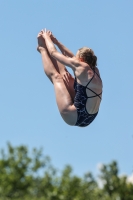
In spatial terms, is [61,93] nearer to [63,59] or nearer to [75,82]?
[75,82]

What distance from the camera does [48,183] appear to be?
3781cm

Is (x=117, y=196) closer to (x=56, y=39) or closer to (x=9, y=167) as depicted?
(x=9, y=167)

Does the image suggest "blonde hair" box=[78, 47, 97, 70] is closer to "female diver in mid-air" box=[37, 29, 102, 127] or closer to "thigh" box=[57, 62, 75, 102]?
"female diver in mid-air" box=[37, 29, 102, 127]

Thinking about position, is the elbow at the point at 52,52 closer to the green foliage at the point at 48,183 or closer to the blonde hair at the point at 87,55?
the blonde hair at the point at 87,55

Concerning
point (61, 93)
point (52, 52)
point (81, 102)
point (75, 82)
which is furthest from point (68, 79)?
point (52, 52)

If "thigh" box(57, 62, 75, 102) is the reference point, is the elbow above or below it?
above

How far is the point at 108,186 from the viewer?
3528 cm

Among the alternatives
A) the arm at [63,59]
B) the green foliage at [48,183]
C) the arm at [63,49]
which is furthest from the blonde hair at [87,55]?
the green foliage at [48,183]

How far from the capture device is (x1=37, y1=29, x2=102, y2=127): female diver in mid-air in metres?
10.1

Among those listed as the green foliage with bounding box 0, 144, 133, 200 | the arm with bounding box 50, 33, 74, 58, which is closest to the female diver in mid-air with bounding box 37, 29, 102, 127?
the arm with bounding box 50, 33, 74, 58

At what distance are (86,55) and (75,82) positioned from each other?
22.0 inches

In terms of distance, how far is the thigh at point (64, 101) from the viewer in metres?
10.2

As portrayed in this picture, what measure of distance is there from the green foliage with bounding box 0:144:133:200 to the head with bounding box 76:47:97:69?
76.2ft

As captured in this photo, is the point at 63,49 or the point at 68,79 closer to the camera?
the point at 68,79
